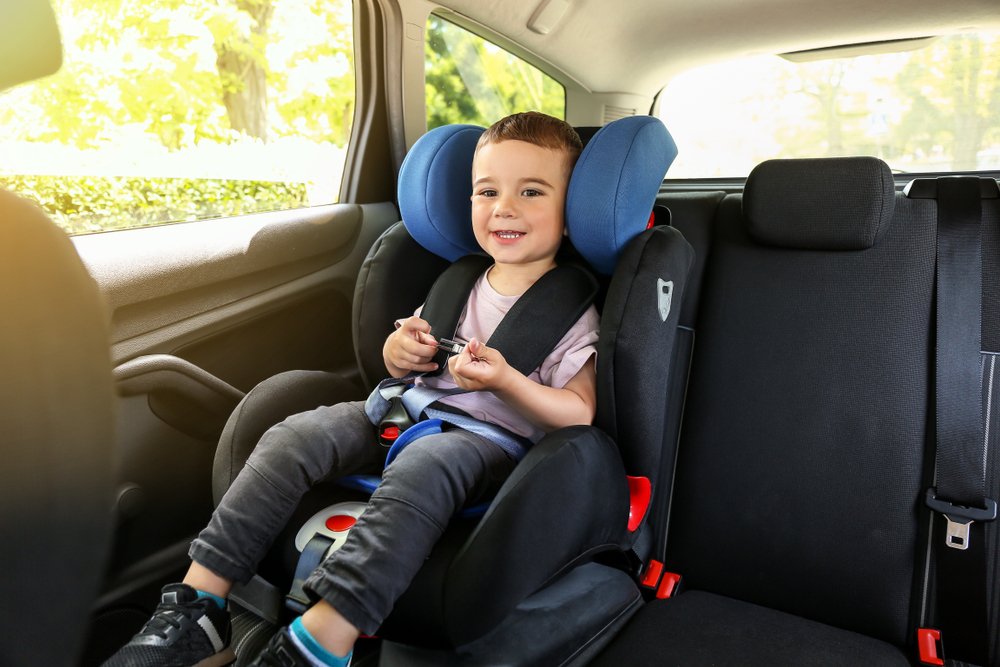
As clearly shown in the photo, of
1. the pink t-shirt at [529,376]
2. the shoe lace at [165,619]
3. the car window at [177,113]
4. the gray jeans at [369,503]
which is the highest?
the car window at [177,113]

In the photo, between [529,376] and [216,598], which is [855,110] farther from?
[216,598]

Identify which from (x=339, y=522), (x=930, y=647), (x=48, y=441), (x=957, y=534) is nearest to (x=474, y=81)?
(x=339, y=522)

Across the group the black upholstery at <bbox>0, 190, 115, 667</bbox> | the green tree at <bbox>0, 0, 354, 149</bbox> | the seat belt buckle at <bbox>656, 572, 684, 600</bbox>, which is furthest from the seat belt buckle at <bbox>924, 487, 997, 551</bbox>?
the green tree at <bbox>0, 0, 354, 149</bbox>

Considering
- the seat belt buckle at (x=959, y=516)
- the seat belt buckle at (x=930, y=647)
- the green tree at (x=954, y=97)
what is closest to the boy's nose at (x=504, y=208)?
the seat belt buckle at (x=959, y=516)

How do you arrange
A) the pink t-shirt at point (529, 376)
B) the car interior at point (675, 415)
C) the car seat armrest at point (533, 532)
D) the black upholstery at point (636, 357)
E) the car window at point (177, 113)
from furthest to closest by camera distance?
1. the pink t-shirt at point (529, 376)
2. the black upholstery at point (636, 357)
3. the car interior at point (675, 415)
4. the car seat armrest at point (533, 532)
5. the car window at point (177, 113)

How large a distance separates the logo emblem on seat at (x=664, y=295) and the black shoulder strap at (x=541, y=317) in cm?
18

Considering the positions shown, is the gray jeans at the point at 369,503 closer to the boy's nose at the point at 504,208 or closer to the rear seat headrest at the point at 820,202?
the boy's nose at the point at 504,208

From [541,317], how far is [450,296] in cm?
26

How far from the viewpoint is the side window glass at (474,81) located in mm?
2096

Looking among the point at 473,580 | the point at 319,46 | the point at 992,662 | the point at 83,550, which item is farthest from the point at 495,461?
the point at 319,46

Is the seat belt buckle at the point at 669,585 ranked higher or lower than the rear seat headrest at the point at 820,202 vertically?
lower

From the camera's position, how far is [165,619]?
0.98 meters

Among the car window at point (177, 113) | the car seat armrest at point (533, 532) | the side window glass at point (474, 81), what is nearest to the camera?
the car window at point (177, 113)

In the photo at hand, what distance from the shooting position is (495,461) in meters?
1.28
